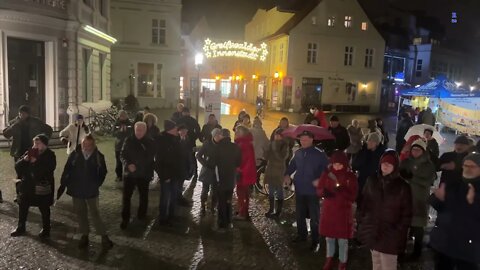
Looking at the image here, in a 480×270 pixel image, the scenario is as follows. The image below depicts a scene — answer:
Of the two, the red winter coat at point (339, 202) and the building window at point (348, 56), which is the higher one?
the building window at point (348, 56)

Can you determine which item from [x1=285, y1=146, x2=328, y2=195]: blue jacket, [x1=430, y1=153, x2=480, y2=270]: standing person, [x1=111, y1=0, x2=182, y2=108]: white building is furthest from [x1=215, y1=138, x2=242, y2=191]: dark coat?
[x1=111, y1=0, x2=182, y2=108]: white building

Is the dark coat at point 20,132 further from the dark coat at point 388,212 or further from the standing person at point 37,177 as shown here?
the dark coat at point 388,212

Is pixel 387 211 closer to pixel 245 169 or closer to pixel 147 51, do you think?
pixel 245 169

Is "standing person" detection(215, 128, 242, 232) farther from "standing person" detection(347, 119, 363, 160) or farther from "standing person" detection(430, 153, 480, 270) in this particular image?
"standing person" detection(347, 119, 363, 160)

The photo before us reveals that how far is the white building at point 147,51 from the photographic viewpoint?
29922 millimetres

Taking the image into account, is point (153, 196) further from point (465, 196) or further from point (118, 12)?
point (118, 12)

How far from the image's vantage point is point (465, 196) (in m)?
4.15

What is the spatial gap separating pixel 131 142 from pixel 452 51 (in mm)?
47772

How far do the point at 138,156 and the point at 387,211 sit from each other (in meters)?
3.86

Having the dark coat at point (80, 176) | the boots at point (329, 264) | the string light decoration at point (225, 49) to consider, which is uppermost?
the string light decoration at point (225, 49)

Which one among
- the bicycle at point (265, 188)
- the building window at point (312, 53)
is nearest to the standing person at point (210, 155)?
the bicycle at point (265, 188)

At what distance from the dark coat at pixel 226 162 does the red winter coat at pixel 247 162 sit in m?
0.42

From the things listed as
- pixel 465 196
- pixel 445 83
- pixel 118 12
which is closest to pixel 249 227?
pixel 465 196

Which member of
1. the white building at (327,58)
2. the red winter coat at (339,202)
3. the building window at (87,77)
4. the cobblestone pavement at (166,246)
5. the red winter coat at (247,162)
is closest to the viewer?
the red winter coat at (339,202)
